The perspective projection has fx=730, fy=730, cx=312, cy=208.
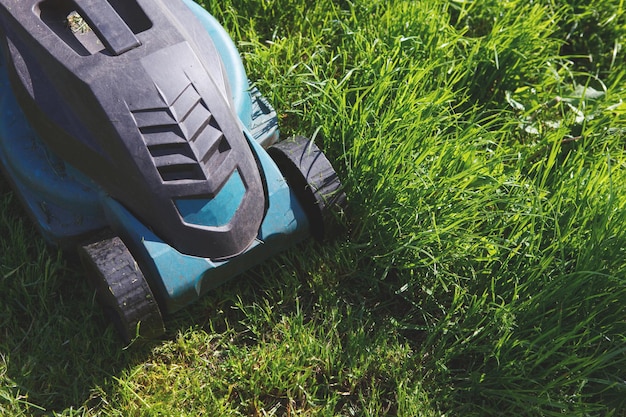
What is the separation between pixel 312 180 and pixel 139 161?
407mm

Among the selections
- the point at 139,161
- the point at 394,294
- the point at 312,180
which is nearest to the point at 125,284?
the point at 139,161

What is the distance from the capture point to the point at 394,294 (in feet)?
5.90

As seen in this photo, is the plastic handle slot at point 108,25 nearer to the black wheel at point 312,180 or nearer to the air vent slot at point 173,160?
the air vent slot at point 173,160

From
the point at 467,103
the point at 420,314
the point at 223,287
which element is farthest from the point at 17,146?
the point at 467,103

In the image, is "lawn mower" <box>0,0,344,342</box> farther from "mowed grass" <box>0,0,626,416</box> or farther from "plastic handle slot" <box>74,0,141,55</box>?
"mowed grass" <box>0,0,626,416</box>

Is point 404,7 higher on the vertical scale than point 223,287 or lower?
higher

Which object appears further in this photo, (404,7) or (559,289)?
(404,7)

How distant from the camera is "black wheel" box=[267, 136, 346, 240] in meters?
1.68

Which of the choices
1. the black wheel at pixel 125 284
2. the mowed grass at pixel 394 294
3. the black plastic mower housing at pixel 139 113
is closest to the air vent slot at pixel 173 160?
the black plastic mower housing at pixel 139 113

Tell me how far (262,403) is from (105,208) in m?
0.55

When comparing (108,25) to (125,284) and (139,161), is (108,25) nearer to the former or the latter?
(139,161)

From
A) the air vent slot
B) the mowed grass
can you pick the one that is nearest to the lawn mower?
the air vent slot

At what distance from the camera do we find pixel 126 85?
147 cm

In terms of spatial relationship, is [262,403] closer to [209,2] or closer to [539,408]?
[539,408]
